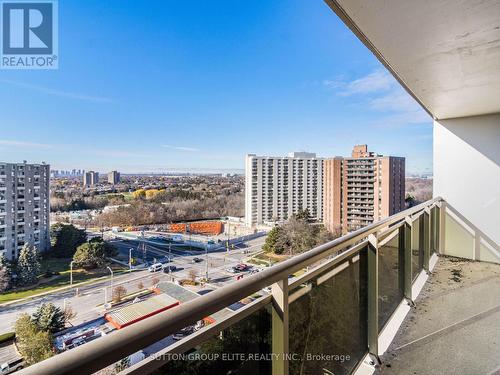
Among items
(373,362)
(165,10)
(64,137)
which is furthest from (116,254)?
(64,137)

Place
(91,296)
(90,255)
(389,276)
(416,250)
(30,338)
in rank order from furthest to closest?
(90,255)
(91,296)
(30,338)
(416,250)
(389,276)

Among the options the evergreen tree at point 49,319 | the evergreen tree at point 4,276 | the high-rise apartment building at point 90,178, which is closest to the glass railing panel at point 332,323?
the evergreen tree at point 49,319

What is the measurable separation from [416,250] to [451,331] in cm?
86

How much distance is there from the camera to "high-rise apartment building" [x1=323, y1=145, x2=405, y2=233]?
14053 mm

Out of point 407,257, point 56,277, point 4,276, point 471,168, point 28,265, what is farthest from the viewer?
point 56,277

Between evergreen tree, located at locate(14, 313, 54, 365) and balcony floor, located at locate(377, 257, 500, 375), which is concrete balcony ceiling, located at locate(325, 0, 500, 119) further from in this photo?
evergreen tree, located at locate(14, 313, 54, 365)

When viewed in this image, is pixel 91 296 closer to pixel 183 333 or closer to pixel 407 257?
pixel 407 257

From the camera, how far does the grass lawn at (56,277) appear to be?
763 centimetres

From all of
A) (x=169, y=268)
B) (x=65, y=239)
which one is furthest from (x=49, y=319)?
(x=65, y=239)

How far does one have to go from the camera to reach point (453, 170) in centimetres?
390

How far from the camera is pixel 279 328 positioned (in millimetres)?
918

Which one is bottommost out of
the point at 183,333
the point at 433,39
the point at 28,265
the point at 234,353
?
the point at 28,265

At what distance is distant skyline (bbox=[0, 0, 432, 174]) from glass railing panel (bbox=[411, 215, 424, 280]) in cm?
200

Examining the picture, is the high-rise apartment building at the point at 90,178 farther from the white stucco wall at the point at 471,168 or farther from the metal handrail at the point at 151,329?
the metal handrail at the point at 151,329
